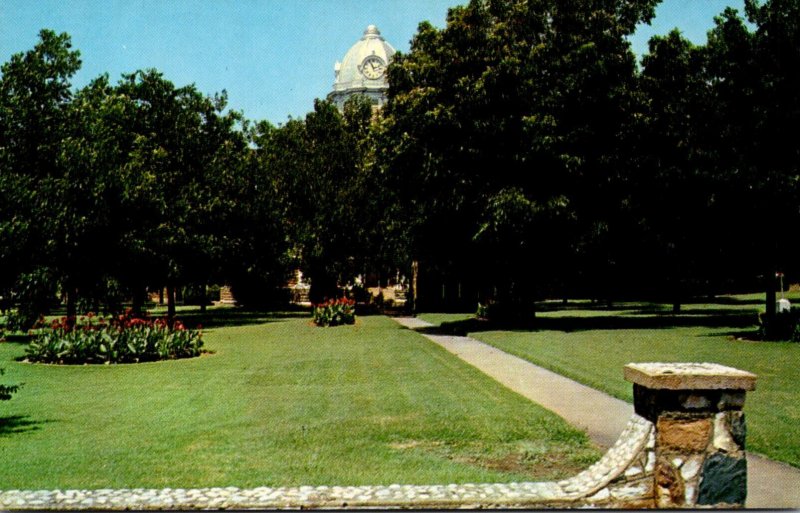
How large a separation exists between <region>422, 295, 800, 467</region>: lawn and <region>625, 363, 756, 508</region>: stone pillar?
7.38 ft

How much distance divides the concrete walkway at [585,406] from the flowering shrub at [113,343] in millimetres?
6914

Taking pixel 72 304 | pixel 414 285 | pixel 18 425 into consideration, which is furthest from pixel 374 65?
pixel 18 425

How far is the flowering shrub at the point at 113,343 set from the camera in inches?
742

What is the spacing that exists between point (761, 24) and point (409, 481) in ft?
61.8

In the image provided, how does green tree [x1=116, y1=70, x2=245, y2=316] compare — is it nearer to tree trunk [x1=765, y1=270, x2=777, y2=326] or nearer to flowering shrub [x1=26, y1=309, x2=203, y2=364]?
flowering shrub [x1=26, y1=309, x2=203, y2=364]

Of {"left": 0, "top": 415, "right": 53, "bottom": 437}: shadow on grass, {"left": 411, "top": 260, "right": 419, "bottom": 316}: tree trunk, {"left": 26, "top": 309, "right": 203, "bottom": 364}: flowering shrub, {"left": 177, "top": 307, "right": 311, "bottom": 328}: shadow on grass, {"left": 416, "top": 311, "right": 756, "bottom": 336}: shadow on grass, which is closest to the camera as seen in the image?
{"left": 0, "top": 415, "right": 53, "bottom": 437}: shadow on grass

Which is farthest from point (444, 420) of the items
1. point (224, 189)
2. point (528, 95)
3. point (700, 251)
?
point (224, 189)

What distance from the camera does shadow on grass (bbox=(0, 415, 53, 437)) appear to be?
10.1 m

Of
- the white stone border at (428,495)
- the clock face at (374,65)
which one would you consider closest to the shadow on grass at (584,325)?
the clock face at (374,65)

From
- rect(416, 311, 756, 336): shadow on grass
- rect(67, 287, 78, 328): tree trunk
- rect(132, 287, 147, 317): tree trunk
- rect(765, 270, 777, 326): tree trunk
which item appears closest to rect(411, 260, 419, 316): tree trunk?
rect(416, 311, 756, 336): shadow on grass

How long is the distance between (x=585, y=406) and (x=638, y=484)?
560cm

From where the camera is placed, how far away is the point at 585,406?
11.5 metres

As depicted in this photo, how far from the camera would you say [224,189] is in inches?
1479

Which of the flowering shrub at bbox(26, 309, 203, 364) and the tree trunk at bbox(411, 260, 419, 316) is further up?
the tree trunk at bbox(411, 260, 419, 316)
